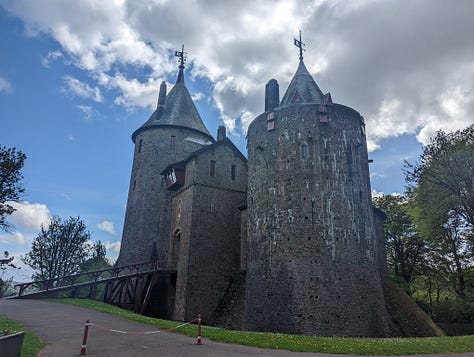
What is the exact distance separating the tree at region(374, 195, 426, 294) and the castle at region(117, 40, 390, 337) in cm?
1067

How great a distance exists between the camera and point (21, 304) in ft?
56.9

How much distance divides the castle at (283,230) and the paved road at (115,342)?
23.7 feet

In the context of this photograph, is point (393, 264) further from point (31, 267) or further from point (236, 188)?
point (31, 267)

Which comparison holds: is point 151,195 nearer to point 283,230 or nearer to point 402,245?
point 283,230

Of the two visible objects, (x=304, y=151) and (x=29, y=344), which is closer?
(x=29, y=344)

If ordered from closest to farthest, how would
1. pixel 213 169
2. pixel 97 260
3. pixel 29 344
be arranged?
pixel 29 344 → pixel 213 169 → pixel 97 260

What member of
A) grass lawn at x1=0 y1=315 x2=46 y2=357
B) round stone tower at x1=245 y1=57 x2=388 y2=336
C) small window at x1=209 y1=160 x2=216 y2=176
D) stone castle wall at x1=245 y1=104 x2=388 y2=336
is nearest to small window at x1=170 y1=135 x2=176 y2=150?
small window at x1=209 y1=160 x2=216 y2=176

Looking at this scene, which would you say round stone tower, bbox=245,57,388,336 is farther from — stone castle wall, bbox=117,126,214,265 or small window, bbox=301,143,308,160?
stone castle wall, bbox=117,126,214,265

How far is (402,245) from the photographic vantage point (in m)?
35.2

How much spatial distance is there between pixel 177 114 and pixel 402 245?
82.6ft

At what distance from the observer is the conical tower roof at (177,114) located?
33188 mm

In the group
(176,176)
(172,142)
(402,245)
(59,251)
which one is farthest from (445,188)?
(59,251)

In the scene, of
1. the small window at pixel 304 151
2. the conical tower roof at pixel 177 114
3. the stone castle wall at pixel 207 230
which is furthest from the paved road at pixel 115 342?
the conical tower roof at pixel 177 114

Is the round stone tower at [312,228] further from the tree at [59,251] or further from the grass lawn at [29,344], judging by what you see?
the tree at [59,251]
